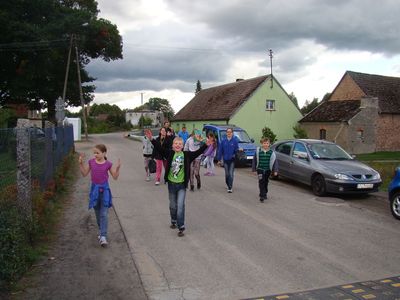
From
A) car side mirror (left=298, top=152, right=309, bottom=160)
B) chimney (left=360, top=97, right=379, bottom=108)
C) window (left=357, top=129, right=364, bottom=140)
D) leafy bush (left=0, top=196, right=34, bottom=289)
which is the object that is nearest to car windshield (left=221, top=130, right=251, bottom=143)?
car side mirror (left=298, top=152, right=309, bottom=160)

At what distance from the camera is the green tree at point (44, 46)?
3600cm

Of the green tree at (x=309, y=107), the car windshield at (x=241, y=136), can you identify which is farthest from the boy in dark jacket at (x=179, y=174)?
the green tree at (x=309, y=107)

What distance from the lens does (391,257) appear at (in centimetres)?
630

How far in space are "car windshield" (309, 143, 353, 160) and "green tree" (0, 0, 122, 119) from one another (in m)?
29.4

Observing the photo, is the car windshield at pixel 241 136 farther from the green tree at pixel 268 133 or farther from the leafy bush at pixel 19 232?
the green tree at pixel 268 133

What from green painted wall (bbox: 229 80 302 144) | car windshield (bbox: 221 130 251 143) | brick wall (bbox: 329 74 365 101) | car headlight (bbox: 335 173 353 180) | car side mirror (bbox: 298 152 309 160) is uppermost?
brick wall (bbox: 329 74 365 101)

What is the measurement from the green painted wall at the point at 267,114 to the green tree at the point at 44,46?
1601 cm

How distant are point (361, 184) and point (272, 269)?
6.05 m

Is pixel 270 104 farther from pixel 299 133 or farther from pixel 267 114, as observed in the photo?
pixel 299 133

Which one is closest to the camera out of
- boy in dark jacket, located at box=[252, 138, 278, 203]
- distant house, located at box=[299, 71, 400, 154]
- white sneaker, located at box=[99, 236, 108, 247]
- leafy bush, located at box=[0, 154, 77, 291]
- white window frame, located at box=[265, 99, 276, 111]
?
leafy bush, located at box=[0, 154, 77, 291]

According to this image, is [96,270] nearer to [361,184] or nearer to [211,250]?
[211,250]

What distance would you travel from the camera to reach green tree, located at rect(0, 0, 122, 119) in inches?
1417

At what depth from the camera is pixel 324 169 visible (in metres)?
11.4

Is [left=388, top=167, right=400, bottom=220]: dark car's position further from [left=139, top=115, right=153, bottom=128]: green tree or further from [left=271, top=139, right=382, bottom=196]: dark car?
[left=139, top=115, right=153, bottom=128]: green tree
